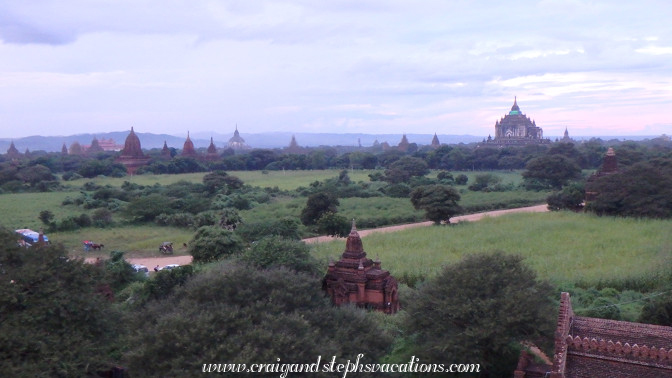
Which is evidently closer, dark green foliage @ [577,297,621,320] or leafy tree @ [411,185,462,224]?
dark green foliage @ [577,297,621,320]

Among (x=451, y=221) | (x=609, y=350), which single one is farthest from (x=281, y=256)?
(x=451, y=221)

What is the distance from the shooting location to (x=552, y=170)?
5516 centimetres

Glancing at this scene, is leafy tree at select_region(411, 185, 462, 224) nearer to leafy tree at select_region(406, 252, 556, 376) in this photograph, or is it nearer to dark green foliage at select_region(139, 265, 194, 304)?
dark green foliage at select_region(139, 265, 194, 304)

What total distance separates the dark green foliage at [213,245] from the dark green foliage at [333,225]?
7.27 m

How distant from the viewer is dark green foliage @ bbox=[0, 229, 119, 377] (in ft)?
36.7

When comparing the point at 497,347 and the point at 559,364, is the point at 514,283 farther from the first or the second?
the point at 559,364

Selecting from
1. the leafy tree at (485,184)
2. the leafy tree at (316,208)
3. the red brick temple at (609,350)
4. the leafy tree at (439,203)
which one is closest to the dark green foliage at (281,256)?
the red brick temple at (609,350)

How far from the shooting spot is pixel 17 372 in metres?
10.6

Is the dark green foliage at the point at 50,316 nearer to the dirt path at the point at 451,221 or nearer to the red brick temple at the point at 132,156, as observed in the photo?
the dirt path at the point at 451,221

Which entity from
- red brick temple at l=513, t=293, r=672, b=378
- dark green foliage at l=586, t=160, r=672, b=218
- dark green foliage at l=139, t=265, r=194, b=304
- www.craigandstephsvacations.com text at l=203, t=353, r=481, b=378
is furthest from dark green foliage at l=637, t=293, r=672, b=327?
dark green foliage at l=586, t=160, r=672, b=218

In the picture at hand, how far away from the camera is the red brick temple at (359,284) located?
19.2 metres

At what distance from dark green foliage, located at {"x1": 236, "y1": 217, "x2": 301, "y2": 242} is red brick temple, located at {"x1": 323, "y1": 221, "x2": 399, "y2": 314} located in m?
10.3

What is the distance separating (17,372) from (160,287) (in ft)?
26.4

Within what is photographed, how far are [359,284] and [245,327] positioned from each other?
336 inches
